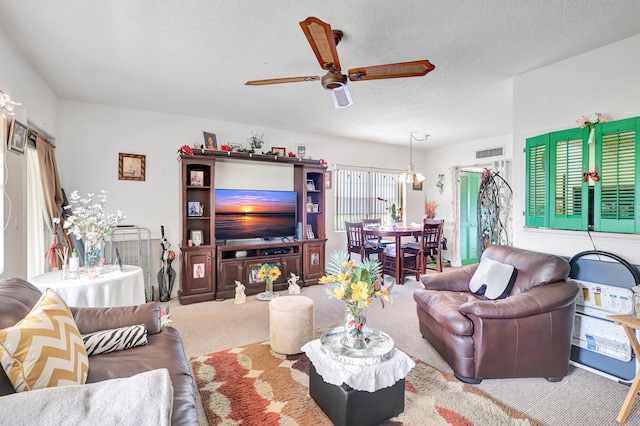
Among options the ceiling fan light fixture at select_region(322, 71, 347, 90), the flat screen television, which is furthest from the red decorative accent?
the ceiling fan light fixture at select_region(322, 71, 347, 90)

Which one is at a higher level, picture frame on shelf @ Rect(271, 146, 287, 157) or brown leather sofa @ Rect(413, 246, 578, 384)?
picture frame on shelf @ Rect(271, 146, 287, 157)

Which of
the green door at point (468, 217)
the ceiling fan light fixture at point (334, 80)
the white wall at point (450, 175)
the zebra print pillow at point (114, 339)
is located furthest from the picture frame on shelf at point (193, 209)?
the green door at point (468, 217)

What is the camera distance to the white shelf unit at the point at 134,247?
4.00 metres

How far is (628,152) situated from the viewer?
2.27 meters

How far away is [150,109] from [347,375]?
416 cm

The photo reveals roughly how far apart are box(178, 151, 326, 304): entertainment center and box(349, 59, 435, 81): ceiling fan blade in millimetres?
2509

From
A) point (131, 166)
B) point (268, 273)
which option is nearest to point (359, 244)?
point (268, 273)

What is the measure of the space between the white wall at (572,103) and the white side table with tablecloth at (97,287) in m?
3.73

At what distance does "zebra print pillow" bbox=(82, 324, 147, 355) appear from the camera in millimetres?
1695

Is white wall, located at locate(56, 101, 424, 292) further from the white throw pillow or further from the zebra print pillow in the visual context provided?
the white throw pillow

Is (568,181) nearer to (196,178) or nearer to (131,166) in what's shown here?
(196,178)

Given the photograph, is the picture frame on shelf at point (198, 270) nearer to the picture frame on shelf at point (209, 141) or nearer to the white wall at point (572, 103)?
the picture frame on shelf at point (209, 141)

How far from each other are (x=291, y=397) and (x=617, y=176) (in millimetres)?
2904

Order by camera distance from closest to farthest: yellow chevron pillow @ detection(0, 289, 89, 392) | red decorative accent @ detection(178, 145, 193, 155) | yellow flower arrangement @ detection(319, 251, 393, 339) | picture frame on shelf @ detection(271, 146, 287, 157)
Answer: yellow chevron pillow @ detection(0, 289, 89, 392) → yellow flower arrangement @ detection(319, 251, 393, 339) → red decorative accent @ detection(178, 145, 193, 155) → picture frame on shelf @ detection(271, 146, 287, 157)
